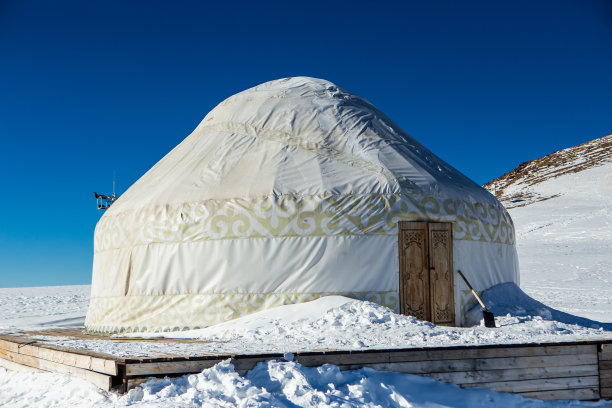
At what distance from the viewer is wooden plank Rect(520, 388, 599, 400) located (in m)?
5.11

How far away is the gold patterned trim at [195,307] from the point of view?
22.1ft

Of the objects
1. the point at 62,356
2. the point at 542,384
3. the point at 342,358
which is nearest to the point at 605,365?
the point at 542,384

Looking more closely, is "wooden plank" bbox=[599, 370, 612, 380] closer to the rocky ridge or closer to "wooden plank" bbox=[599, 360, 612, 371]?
"wooden plank" bbox=[599, 360, 612, 371]

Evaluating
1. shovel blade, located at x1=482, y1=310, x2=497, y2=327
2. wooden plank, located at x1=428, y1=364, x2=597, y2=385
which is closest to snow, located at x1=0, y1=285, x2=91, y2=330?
shovel blade, located at x1=482, y1=310, x2=497, y2=327

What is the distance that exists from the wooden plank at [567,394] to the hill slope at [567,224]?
22.7 feet

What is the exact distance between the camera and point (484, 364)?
4973mm

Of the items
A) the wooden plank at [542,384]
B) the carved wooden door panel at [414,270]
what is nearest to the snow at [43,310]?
the carved wooden door panel at [414,270]

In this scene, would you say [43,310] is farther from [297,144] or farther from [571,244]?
[571,244]

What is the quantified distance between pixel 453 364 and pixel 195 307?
299cm

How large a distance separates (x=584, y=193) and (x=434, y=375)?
1237 inches

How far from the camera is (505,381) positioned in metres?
5.03

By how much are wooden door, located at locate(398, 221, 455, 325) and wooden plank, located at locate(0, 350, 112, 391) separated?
337 centimetres

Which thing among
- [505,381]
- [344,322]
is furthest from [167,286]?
[505,381]

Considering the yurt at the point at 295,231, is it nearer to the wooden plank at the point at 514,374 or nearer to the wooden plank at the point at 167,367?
the wooden plank at the point at 514,374
